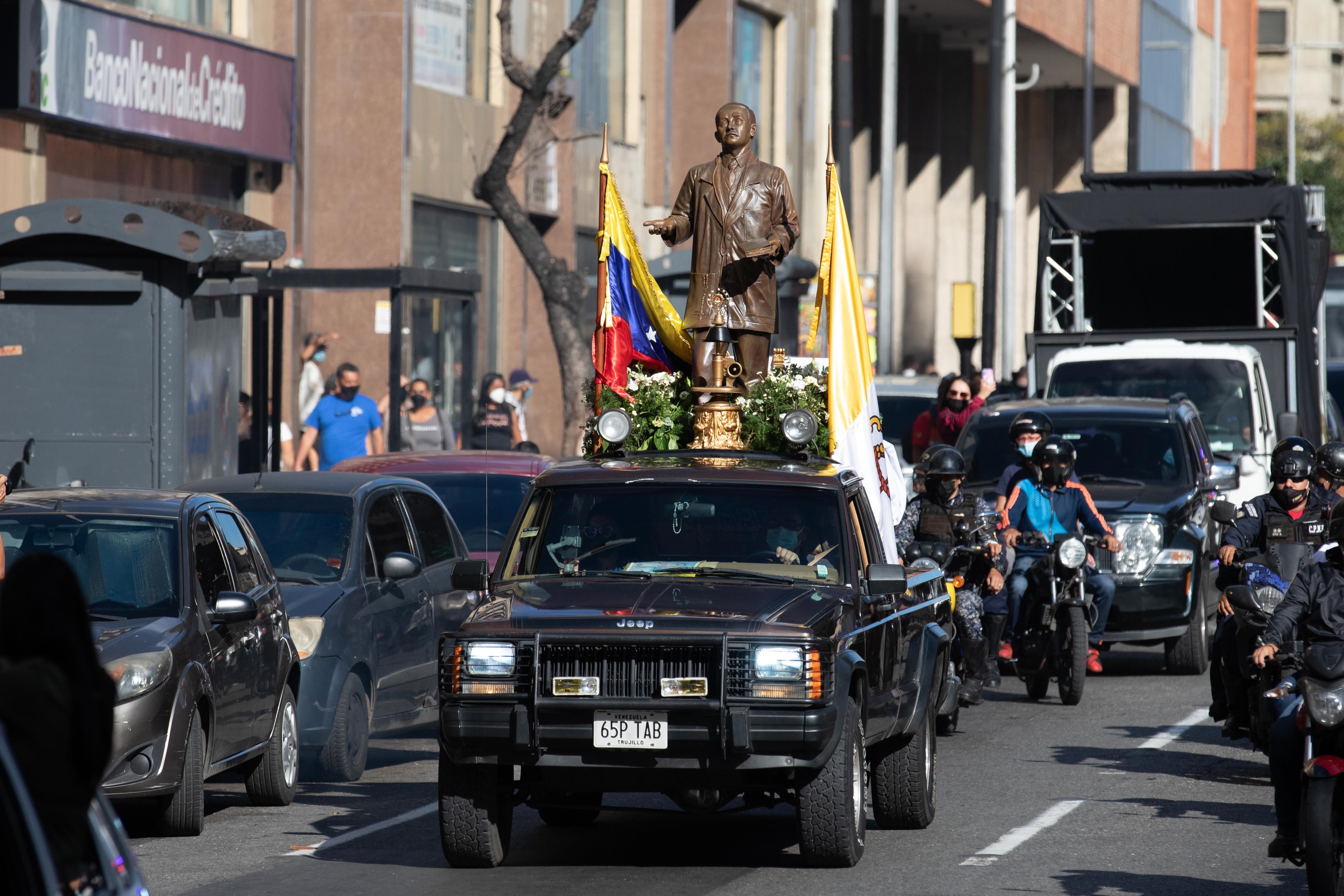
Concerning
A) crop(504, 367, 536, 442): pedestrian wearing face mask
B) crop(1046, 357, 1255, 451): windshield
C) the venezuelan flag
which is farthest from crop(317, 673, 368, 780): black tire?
crop(504, 367, 536, 442): pedestrian wearing face mask

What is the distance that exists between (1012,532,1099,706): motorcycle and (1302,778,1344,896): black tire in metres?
7.13

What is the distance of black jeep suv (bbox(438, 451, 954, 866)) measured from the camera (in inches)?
327

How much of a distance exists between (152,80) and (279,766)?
1259 cm

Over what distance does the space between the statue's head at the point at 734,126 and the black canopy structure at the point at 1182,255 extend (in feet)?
32.1

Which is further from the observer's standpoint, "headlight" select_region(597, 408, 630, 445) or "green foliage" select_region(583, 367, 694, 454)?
"green foliage" select_region(583, 367, 694, 454)

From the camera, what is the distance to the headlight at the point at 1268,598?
968 cm

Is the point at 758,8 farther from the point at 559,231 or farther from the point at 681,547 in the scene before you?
the point at 681,547

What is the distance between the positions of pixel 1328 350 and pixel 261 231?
85.5 feet

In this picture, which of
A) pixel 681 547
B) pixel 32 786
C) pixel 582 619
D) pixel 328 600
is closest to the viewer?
pixel 32 786

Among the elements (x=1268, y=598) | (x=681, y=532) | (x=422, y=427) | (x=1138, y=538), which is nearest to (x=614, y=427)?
(x=681, y=532)

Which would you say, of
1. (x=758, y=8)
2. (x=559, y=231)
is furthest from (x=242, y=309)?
(x=758, y=8)

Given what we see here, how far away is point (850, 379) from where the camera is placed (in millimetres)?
12352

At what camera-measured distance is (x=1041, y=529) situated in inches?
595

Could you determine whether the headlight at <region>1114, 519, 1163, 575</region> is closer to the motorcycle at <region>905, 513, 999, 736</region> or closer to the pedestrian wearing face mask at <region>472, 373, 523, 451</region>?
the motorcycle at <region>905, 513, 999, 736</region>
